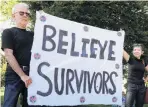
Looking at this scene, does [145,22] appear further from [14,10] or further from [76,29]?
[14,10]

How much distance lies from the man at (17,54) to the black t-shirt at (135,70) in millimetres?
2933

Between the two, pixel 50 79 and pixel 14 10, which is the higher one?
pixel 14 10

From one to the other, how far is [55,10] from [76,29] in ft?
24.8

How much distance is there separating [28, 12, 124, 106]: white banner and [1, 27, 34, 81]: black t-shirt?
3.2 inches

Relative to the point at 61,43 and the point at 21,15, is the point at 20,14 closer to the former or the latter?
the point at 21,15

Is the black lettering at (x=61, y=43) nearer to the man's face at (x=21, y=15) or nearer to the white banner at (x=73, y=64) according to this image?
the white banner at (x=73, y=64)

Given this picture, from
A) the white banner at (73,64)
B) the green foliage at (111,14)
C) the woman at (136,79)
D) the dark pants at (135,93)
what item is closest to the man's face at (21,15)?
the white banner at (73,64)

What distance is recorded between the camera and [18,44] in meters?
4.38

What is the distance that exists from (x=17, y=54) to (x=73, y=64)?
91 cm

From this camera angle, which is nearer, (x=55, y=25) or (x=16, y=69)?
(x=16, y=69)

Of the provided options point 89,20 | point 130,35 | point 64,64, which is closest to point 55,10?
point 89,20

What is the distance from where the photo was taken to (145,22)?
543 inches

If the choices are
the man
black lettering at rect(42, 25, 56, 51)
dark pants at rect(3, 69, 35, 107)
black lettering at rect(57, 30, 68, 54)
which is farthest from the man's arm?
black lettering at rect(57, 30, 68, 54)

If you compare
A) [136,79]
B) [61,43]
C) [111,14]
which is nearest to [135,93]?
[136,79]
